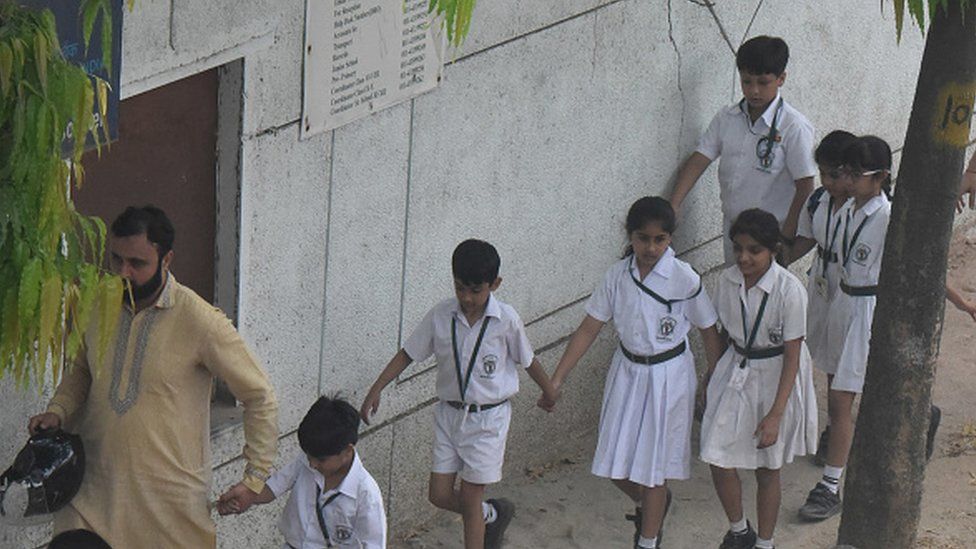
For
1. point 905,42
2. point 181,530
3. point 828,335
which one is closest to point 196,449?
point 181,530

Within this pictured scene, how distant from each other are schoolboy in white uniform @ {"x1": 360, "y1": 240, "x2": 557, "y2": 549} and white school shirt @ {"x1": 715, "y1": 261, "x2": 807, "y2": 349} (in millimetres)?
901

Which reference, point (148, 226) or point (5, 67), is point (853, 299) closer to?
point (148, 226)

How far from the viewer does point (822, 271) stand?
31.4 ft

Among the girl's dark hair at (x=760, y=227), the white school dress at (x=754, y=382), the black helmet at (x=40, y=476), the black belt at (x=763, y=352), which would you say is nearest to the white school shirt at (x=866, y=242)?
the white school dress at (x=754, y=382)

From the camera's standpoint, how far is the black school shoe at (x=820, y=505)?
30.8 ft

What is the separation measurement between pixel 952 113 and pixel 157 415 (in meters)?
3.20

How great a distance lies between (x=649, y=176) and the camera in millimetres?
10094

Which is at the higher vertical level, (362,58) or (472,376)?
(362,58)

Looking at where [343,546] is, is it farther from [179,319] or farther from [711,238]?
[711,238]

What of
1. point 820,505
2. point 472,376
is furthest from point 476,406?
point 820,505

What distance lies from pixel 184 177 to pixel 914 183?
2.76m

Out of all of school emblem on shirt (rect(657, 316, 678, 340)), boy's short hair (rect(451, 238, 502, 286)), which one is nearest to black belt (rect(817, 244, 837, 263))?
school emblem on shirt (rect(657, 316, 678, 340))

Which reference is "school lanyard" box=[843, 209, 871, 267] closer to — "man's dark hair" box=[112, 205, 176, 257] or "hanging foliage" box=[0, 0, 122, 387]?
"man's dark hair" box=[112, 205, 176, 257]

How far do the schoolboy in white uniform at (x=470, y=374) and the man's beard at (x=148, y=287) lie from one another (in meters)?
1.62
